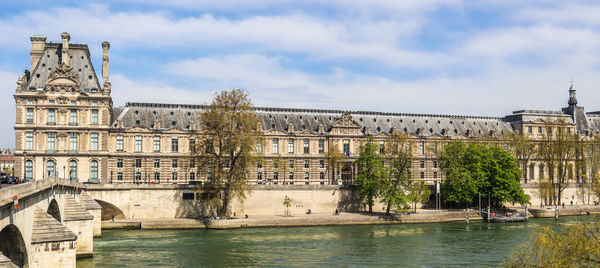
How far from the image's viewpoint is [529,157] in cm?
10944

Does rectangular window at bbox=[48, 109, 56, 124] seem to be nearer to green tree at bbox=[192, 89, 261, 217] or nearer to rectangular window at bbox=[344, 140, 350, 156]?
green tree at bbox=[192, 89, 261, 217]

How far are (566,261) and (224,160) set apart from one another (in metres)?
54.6

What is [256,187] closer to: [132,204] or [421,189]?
[132,204]

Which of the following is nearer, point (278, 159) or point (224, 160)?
point (224, 160)

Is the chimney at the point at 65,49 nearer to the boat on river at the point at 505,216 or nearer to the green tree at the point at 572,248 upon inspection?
the boat on river at the point at 505,216

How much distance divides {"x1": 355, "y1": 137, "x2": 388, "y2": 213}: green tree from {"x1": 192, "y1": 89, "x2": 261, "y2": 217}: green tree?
17593 millimetres

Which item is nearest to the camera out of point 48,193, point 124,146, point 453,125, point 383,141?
point 48,193

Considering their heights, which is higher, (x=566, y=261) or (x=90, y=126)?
(x=90, y=126)

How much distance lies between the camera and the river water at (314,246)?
1975 inches

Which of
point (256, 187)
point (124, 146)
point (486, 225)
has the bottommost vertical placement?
point (486, 225)

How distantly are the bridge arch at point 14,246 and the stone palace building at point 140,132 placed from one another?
1721 inches

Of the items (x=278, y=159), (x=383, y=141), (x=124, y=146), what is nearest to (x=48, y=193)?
(x=124, y=146)

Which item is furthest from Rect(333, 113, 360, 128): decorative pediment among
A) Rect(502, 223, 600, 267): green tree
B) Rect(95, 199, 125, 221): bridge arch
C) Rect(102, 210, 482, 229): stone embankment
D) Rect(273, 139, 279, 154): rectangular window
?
Rect(502, 223, 600, 267): green tree

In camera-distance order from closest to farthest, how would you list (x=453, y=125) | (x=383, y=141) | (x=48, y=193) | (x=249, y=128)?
(x=48, y=193) → (x=249, y=128) → (x=383, y=141) → (x=453, y=125)
